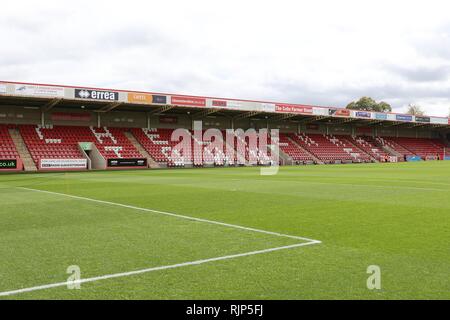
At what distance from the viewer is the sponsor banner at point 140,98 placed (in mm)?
42797

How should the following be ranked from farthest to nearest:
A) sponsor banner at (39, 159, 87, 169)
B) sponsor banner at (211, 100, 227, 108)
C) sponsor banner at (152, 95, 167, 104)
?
sponsor banner at (211, 100, 227, 108)
sponsor banner at (152, 95, 167, 104)
sponsor banner at (39, 159, 87, 169)

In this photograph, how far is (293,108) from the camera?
177 ft

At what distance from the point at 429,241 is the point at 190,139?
149 ft

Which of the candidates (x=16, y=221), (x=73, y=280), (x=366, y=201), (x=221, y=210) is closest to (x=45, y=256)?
(x=73, y=280)

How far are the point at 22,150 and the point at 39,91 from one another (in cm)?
583

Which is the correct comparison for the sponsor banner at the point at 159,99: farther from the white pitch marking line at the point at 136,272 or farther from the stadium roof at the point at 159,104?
the white pitch marking line at the point at 136,272

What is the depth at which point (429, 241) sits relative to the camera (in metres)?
6.52

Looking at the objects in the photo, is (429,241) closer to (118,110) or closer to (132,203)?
(132,203)

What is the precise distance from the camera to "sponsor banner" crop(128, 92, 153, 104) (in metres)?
42.8

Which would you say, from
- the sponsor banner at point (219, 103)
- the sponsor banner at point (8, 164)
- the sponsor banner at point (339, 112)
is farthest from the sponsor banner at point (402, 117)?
the sponsor banner at point (8, 164)

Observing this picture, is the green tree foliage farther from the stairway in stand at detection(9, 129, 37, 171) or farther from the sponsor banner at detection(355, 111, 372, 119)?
the stairway in stand at detection(9, 129, 37, 171)

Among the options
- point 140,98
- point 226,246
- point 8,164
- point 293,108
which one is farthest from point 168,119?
point 226,246

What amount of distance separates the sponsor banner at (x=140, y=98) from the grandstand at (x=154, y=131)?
10 cm

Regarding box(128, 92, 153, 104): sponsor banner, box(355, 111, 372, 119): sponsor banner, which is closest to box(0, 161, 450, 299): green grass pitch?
box(128, 92, 153, 104): sponsor banner
